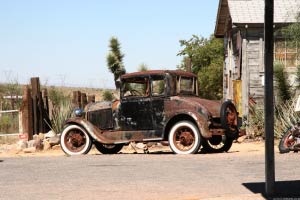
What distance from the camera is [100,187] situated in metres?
8.91

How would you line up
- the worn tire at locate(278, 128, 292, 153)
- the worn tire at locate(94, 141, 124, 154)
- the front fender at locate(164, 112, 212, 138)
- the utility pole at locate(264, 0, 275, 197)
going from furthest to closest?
the worn tire at locate(94, 141, 124, 154) < the front fender at locate(164, 112, 212, 138) < the worn tire at locate(278, 128, 292, 153) < the utility pole at locate(264, 0, 275, 197)

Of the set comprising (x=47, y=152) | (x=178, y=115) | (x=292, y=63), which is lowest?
(x=47, y=152)

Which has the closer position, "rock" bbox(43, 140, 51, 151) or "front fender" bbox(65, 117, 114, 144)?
"front fender" bbox(65, 117, 114, 144)

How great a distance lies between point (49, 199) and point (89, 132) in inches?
294

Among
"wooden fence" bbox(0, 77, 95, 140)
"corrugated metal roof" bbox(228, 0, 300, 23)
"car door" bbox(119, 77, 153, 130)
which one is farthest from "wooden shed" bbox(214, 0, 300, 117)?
"car door" bbox(119, 77, 153, 130)

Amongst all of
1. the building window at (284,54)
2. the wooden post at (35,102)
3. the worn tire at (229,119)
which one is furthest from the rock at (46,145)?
the building window at (284,54)

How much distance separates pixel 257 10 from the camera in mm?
23188

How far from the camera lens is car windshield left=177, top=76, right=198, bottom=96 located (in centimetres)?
1517

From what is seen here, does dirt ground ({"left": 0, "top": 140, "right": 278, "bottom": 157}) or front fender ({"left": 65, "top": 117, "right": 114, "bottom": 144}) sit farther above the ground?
front fender ({"left": 65, "top": 117, "right": 114, "bottom": 144})

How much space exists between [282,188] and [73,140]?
838 cm

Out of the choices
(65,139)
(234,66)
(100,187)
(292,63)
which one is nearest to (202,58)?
(234,66)

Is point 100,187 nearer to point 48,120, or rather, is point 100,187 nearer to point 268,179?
point 268,179

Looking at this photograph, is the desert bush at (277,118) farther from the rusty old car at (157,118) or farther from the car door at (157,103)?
the car door at (157,103)

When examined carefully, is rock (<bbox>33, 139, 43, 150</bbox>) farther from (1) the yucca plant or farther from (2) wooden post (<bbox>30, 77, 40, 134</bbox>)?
(1) the yucca plant
